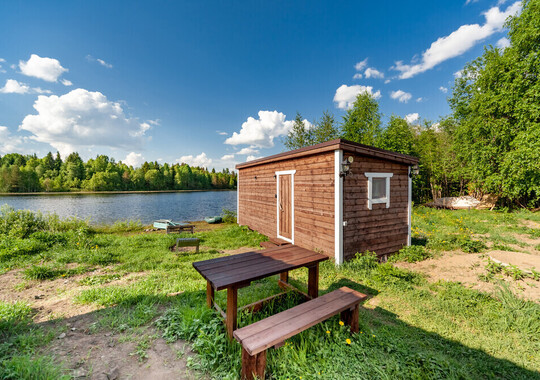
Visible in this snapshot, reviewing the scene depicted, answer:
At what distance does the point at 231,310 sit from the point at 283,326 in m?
0.69

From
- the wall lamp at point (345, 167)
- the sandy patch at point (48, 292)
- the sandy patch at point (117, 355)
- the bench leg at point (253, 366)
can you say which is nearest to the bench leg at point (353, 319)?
the bench leg at point (253, 366)

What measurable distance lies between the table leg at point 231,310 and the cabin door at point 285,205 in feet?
13.2

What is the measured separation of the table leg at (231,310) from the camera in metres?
2.25

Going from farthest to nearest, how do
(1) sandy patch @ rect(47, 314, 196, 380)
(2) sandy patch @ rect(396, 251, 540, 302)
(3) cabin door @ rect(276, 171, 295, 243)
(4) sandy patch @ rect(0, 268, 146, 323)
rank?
(3) cabin door @ rect(276, 171, 295, 243) < (2) sandy patch @ rect(396, 251, 540, 302) < (4) sandy patch @ rect(0, 268, 146, 323) < (1) sandy patch @ rect(47, 314, 196, 380)

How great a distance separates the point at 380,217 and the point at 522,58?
14423 millimetres

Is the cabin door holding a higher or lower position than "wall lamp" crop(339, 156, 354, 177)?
lower

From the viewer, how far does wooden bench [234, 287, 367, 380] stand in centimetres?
170

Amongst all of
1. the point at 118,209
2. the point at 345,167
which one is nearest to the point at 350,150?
the point at 345,167

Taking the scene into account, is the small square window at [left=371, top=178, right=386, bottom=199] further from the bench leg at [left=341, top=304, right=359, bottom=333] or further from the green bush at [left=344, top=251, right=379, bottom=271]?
the bench leg at [left=341, top=304, right=359, bottom=333]

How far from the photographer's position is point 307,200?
5676mm

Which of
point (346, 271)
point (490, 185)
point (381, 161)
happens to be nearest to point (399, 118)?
point (490, 185)

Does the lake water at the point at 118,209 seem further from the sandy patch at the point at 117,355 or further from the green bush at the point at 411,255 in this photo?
the green bush at the point at 411,255

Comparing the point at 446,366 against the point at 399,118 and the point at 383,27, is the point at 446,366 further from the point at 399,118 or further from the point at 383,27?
the point at 399,118

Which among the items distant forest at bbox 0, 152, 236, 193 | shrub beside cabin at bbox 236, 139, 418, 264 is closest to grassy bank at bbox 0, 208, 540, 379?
shrub beside cabin at bbox 236, 139, 418, 264
